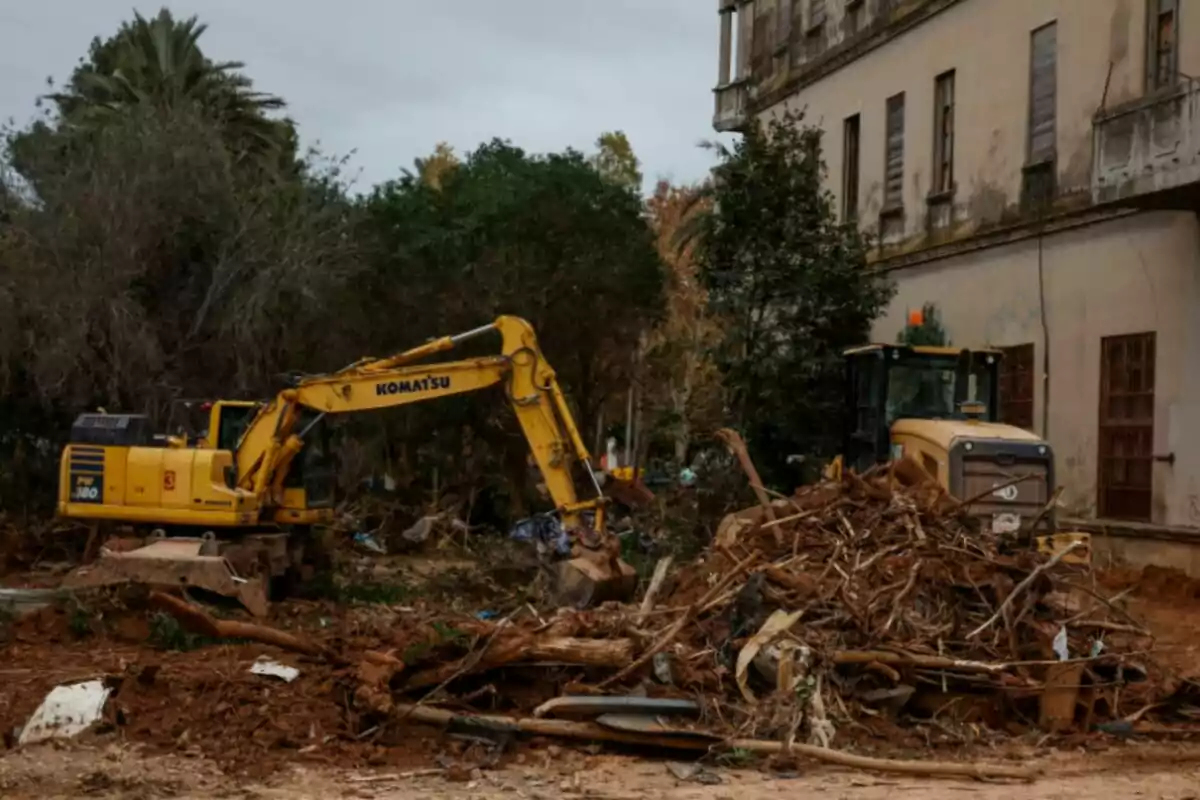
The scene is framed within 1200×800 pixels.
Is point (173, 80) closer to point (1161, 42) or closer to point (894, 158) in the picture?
point (894, 158)

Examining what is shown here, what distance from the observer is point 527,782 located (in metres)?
9.27

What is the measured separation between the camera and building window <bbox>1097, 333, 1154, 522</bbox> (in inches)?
757

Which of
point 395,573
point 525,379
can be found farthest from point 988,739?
point 395,573

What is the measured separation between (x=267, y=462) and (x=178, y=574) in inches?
82.9

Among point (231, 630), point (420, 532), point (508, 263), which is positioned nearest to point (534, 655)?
point (231, 630)

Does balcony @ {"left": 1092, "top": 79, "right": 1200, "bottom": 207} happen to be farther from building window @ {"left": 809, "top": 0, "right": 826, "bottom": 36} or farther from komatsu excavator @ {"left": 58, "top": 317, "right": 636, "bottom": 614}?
building window @ {"left": 809, "top": 0, "right": 826, "bottom": 36}

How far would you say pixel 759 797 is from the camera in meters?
8.91

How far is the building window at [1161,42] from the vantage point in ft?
61.6

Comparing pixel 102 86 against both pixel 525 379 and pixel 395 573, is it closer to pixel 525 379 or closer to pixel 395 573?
pixel 395 573

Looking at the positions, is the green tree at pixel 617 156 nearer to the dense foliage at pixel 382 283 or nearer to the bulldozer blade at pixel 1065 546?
the dense foliage at pixel 382 283

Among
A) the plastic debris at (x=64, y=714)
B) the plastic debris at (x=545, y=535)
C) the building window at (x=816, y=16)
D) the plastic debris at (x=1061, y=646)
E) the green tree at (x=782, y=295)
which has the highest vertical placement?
the building window at (x=816, y=16)

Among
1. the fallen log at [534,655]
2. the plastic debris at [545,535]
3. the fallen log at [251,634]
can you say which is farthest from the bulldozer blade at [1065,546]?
the fallen log at [251,634]

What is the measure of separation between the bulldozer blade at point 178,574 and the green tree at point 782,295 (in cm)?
894

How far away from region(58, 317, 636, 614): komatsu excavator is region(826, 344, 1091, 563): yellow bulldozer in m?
3.05
